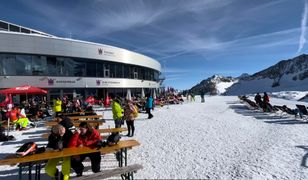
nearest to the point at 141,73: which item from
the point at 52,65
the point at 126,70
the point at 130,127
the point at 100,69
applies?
the point at 126,70

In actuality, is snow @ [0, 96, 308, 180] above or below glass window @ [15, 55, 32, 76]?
below

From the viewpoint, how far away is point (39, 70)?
2544 cm

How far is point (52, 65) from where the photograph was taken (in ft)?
87.2

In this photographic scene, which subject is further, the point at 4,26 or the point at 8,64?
the point at 4,26

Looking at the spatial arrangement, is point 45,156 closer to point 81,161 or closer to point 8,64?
point 81,161

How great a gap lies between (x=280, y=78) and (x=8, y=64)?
14366 cm

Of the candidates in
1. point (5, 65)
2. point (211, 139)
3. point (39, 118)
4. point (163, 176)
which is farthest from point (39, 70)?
point (163, 176)

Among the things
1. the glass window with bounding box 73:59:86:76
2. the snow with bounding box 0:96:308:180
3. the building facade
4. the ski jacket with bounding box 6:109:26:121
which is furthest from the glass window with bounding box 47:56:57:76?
the snow with bounding box 0:96:308:180

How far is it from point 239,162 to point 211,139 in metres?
2.62

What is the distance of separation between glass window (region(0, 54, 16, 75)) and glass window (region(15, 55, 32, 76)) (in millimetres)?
355

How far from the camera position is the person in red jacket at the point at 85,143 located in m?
5.03

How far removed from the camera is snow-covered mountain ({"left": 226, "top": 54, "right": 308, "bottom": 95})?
121281 mm

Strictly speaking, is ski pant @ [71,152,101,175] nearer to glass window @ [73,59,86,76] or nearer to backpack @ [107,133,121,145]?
backpack @ [107,133,121,145]

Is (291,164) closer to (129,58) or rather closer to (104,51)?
(104,51)
